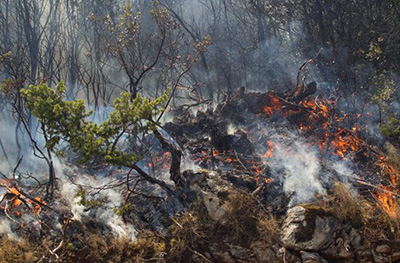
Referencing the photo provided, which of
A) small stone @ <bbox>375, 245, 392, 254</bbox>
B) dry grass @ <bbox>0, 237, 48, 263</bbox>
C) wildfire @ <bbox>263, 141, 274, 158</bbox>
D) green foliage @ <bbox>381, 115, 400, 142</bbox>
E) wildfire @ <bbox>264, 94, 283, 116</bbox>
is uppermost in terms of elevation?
wildfire @ <bbox>264, 94, 283, 116</bbox>

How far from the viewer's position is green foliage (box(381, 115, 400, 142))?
30.9 ft

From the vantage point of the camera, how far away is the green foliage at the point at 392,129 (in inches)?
371

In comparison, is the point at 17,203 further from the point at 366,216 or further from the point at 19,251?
the point at 366,216

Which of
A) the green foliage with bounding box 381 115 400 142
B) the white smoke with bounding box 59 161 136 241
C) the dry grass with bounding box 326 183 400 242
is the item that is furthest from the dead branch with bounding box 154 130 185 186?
the green foliage with bounding box 381 115 400 142

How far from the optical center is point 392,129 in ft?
31.1

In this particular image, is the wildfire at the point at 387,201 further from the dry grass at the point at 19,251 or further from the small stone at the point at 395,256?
the dry grass at the point at 19,251

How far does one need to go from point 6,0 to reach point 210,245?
17.7m

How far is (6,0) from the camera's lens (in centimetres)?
1791

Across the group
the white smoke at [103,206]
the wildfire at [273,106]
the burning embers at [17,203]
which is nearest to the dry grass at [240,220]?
the white smoke at [103,206]

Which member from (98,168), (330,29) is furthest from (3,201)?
(330,29)

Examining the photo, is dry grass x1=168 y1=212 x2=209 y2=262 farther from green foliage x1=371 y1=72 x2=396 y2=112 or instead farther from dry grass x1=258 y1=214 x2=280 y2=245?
green foliage x1=371 y1=72 x2=396 y2=112

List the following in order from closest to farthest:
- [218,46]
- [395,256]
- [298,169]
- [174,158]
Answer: [395,256] → [174,158] → [298,169] → [218,46]

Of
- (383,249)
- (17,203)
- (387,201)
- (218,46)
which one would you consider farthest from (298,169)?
(218,46)

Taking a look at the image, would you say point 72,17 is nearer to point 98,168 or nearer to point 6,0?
point 6,0
